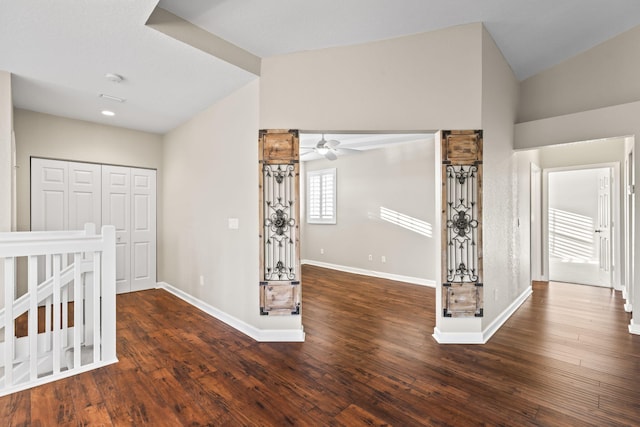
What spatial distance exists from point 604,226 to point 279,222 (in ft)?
20.1

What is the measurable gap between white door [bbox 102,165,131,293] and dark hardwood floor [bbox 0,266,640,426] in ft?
4.20

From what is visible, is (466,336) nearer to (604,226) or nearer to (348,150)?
(348,150)

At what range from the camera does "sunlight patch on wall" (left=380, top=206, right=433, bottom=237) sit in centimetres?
544

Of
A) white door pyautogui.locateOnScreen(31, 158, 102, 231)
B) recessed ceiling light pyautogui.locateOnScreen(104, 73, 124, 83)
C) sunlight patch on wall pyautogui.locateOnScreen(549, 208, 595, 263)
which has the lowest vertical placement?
sunlight patch on wall pyautogui.locateOnScreen(549, 208, 595, 263)

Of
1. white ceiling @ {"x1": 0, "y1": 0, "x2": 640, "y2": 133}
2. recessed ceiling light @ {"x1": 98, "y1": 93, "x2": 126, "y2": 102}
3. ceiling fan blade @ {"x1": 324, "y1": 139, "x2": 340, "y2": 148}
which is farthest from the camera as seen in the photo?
ceiling fan blade @ {"x1": 324, "y1": 139, "x2": 340, "y2": 148}

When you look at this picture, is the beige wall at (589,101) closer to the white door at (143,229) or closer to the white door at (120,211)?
the white door at (143,229)

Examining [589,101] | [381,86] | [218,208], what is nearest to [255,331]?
[218,208]

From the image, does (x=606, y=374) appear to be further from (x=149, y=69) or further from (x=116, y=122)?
(x=116, y=122)

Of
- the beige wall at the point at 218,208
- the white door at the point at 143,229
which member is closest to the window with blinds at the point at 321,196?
the beige wall at the point at 218,208

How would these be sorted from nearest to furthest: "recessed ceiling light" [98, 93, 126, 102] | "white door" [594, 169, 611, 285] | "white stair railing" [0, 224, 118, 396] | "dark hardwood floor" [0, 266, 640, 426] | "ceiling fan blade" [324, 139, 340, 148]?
1. "dark hardwood floor" [0, 266, 640, 426]
2. "white stair railing" [0, 224, 118, 396]
3. "recessed ceiling light" [98, 93, 126, 102]
4. "ceiling fan blade" [324, 139, 340, 148]
5. "white door" [594, 169, 611, 285]

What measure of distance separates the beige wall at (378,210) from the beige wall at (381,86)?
234cm

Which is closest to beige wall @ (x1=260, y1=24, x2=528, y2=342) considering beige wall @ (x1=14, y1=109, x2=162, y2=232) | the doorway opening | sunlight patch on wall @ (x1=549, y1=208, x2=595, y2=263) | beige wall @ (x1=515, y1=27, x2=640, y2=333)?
beige wall @ (x1=515, y1=27, x2=640, y2=333)

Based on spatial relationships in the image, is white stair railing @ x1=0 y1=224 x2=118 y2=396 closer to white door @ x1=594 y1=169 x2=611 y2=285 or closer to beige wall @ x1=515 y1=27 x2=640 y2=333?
beige wall @ x1=515 y1=27 x2=640 y2=333

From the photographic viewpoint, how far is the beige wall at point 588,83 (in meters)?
3.39
